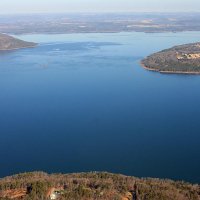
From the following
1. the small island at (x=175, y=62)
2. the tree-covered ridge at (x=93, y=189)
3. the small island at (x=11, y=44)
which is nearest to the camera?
the tree-covered ridge at (x=93, y=189)


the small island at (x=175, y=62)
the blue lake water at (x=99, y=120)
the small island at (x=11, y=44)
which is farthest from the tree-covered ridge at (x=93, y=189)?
the small island at (x=11, y=44)

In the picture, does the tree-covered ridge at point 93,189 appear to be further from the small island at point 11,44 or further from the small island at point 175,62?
the small island at point 11,44

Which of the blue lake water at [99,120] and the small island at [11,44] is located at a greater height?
the small island at [11,44]

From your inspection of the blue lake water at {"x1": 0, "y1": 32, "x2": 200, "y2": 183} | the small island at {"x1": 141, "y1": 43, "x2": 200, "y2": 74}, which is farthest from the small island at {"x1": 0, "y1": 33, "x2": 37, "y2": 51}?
the small island at {"x1": 141, "y1": 43, "x2": 200, "y2": 74}

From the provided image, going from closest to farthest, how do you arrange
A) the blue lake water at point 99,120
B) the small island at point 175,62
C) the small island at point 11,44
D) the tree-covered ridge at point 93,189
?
the tree-covered ridge at point 93,189 → the blue lake water at point 99,120 → the small island at point 175,62 → the small island at point 11,44

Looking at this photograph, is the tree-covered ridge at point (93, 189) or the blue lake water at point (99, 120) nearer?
the tree-covered ridge at point (93, 189)

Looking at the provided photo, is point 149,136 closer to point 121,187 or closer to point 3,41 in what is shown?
point 121,187

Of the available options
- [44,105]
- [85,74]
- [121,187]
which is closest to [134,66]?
[85,74]
